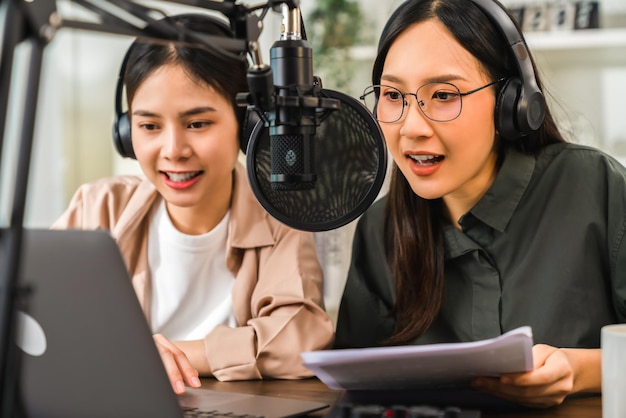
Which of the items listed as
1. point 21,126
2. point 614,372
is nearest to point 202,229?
point 614,372

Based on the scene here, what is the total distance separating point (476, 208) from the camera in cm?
139

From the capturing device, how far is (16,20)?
54 centimetres

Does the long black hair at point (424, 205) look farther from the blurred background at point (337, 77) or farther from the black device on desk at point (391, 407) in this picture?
the blurred background at point (337, 77)

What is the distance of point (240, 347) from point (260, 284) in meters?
0.18

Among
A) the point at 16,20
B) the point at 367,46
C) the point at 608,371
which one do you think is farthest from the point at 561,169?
the point at 367,46

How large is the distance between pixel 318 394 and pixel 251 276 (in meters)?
0.40

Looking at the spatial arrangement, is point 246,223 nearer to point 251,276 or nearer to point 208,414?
point 251,276

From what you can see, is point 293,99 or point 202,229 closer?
point 293,99

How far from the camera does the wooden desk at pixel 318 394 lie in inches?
38.6

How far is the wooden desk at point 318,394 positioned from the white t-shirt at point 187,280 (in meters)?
0.29

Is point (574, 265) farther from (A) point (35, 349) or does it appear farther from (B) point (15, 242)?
(B) point (15, 242)

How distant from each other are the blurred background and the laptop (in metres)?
1.49

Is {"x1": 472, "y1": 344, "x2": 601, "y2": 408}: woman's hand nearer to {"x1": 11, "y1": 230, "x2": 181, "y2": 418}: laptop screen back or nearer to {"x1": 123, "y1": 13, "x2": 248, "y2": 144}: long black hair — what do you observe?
{"x1": 11, "y1": 230, "x2": 181, "y2": 418}: laptop screen back

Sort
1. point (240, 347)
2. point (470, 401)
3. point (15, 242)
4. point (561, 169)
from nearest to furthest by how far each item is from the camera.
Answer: point (15, 242), point (470, 401), point (240, 347), point (561, 169)
